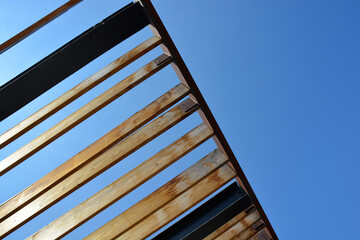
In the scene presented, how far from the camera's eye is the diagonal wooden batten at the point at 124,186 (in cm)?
470

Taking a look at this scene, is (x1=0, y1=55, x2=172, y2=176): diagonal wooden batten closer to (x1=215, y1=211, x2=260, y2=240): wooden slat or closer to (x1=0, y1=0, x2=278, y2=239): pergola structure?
(x1=0, y1=0, x2=278, y2=239): pergola structure

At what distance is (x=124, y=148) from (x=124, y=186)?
44 cm

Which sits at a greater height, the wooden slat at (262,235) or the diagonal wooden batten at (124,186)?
the diagonal wooden batten at (124,186)

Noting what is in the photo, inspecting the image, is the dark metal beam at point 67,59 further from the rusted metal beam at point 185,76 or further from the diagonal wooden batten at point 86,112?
the diagonal wooden batten at point 86,112

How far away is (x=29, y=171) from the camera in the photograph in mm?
7645

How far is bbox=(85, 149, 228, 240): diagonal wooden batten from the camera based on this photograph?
4.89m

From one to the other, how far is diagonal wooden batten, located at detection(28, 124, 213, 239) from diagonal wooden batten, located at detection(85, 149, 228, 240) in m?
0.34

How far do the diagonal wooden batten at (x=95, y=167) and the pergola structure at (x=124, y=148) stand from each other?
0.4 inches

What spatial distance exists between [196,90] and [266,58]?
3782 millimetres

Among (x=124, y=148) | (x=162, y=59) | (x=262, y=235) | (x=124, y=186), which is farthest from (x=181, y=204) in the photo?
(x=162, y=59)

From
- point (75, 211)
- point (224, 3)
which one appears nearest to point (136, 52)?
point (75, 211)

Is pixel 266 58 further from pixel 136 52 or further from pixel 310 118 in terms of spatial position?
pixel 136 52

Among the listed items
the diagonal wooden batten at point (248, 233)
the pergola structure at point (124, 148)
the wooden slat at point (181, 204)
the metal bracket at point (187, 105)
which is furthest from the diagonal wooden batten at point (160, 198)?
the diagonal wooden batten at point (248, 233)

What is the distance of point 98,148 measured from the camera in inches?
175
